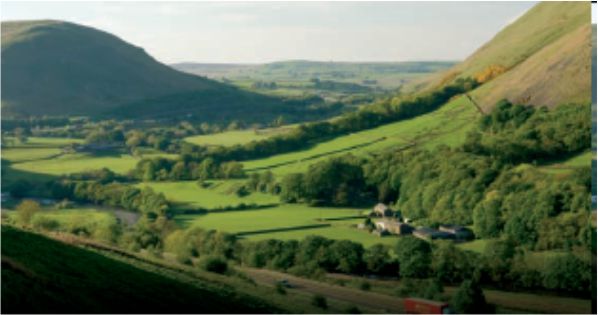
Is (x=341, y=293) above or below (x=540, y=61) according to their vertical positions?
below

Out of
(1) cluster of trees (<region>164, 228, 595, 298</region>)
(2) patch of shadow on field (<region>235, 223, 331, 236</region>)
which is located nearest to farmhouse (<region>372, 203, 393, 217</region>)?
(2) patch of shadow on field (<region>235, 223, 331, 236</region>)

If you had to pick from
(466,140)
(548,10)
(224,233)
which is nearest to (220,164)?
(466,140)

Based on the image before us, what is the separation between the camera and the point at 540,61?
9156 cm

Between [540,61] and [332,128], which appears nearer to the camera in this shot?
[540,61]

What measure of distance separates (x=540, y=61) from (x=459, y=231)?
4586 centimetres

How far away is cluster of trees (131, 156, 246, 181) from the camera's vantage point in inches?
3036

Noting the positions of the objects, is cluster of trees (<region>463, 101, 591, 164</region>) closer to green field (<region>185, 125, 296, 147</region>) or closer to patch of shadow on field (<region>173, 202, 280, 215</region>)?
patch of shadow on field (<region>173, 202, 280, 215</region>)

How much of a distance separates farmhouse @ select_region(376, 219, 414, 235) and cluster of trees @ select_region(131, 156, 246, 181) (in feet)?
79.9

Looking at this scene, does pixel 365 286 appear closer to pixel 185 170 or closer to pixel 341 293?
pixel 341 293

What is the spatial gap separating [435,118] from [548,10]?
47768 mm

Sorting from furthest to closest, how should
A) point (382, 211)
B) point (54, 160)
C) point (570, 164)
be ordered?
point (54, 160) < point (570, 164) < point (382, 211)

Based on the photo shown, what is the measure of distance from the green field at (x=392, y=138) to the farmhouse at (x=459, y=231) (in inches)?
850

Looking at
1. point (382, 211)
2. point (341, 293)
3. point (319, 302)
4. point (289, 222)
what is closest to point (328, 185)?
point (382, 211)

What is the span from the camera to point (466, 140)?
244ft
